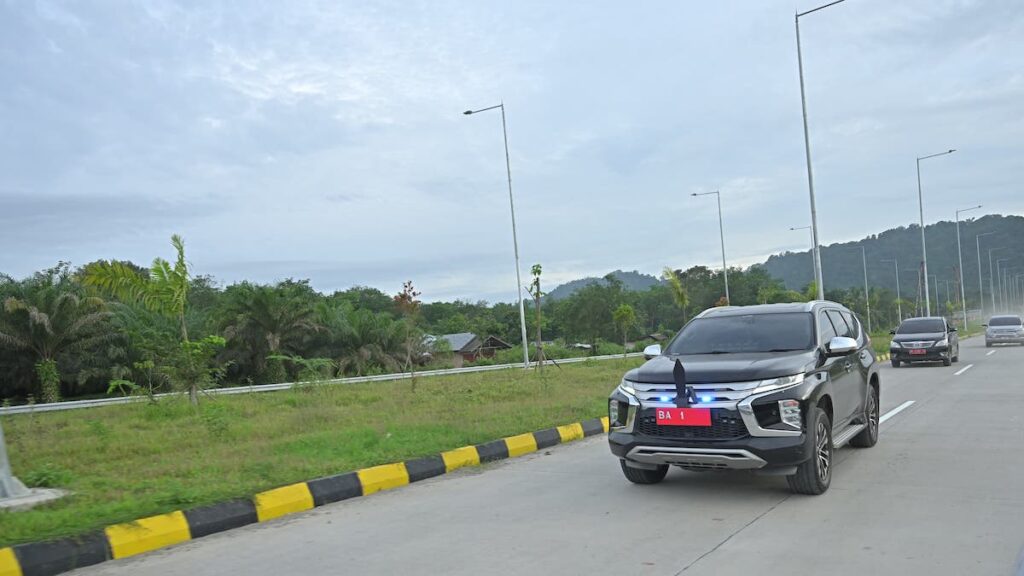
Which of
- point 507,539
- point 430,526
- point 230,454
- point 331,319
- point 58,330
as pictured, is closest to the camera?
point 507,539

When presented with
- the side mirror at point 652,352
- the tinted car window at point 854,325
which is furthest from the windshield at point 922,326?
the side mirror at point 652,352

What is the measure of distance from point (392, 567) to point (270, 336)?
25675 millimetres

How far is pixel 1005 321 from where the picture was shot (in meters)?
34.5

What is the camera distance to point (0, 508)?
6441 mm

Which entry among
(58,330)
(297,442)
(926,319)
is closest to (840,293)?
(926,319)

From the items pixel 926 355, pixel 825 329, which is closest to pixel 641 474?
pixel 825 329

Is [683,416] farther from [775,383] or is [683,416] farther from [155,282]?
[155,282]

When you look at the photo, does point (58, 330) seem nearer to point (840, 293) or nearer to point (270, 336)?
point (270, 336)

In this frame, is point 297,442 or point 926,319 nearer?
point 297,442

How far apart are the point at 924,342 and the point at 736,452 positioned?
65.8ft

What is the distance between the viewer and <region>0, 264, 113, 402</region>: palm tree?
75.0 ft

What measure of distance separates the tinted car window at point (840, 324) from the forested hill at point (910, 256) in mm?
100844

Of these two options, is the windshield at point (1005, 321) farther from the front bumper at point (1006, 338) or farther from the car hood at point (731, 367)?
the car hood at point (731, 367)

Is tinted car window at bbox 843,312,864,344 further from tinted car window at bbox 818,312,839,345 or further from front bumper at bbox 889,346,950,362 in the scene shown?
front bumper at bbox 889,346,950,362
